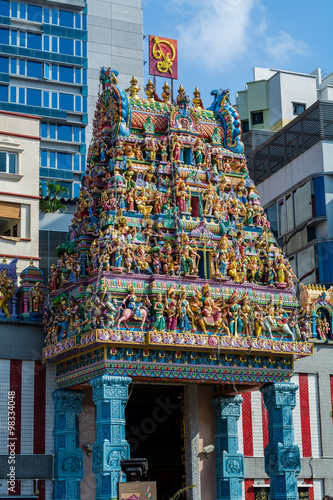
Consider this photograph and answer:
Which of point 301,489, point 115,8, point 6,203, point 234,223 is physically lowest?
point 301,489

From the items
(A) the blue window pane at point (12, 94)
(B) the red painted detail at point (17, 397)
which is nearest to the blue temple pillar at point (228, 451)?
(B) the red painted detail at point (17, 397)

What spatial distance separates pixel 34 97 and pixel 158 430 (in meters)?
41.3

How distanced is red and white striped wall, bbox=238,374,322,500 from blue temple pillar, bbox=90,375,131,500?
706 cm

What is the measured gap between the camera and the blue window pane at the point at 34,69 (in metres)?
71.7

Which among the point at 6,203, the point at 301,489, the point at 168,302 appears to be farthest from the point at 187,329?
the point at 6,203

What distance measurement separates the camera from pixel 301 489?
111 feet

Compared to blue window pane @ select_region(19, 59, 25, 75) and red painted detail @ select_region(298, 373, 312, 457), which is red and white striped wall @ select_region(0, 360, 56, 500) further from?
blue window pane @ select_region(19, 59, 25, 75)

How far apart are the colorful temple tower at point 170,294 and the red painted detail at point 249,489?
140 cm

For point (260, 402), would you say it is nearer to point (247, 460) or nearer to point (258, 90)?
point (247, 460)

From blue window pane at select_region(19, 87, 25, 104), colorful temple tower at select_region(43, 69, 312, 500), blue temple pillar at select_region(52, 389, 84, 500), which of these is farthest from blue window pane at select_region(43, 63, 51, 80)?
blue temple pillar at select_region(52, 389, 84, 500)

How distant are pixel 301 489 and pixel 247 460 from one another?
7.75ft

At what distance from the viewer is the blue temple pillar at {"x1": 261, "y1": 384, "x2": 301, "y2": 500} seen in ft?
98.4

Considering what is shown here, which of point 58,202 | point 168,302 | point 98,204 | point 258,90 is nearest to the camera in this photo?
point 168,302

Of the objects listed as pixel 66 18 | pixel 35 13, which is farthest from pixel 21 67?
pixel 66 18
